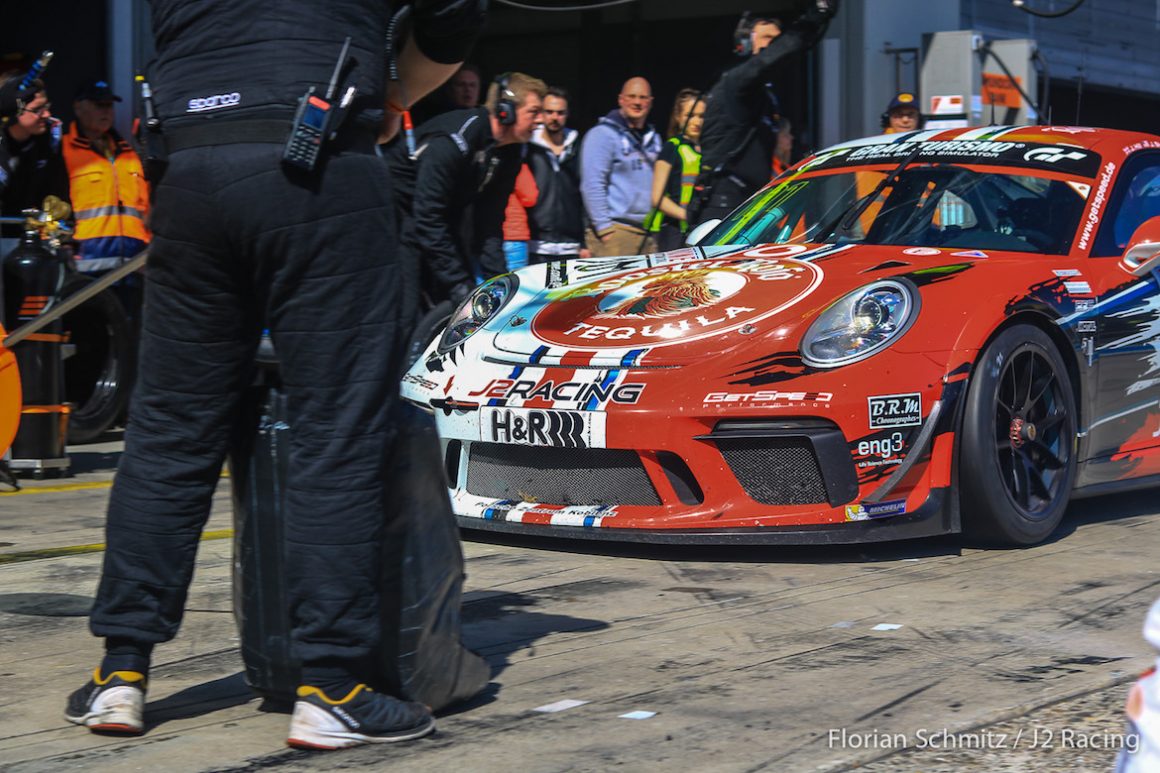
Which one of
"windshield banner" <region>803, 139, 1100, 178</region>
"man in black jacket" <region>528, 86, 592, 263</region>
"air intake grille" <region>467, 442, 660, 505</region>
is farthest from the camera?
"man in black jacket" <region>528, 86, 592, 263</region>

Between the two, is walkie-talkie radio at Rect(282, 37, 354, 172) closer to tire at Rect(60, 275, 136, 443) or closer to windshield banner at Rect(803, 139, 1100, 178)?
windshield banner at Rect(803, 139, 1100, 178)

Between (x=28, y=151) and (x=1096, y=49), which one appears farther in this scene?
(x=1096, y=49)

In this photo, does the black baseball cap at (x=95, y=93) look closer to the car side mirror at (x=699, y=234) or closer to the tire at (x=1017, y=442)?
the car side mirror at (x=699, y=234)

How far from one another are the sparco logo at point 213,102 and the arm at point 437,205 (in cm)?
411

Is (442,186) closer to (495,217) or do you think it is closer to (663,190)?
(495,217)

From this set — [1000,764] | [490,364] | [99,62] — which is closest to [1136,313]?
[490,364]

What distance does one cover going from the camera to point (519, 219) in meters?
7.84

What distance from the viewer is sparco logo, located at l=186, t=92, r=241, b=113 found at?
3.00 m

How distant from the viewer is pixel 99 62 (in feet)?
33.2

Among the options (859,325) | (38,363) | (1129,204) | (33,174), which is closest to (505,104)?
(38,363)

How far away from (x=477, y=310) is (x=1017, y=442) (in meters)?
1.90

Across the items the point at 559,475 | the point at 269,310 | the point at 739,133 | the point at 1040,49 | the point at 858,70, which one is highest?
the point at 1040,49

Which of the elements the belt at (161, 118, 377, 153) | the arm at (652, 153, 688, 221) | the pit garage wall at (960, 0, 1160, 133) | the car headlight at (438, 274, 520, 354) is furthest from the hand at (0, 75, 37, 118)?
the pit garage wall at (960, 0, 1160, 133)

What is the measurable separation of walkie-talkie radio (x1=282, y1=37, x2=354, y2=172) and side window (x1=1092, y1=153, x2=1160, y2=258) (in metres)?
3.51
